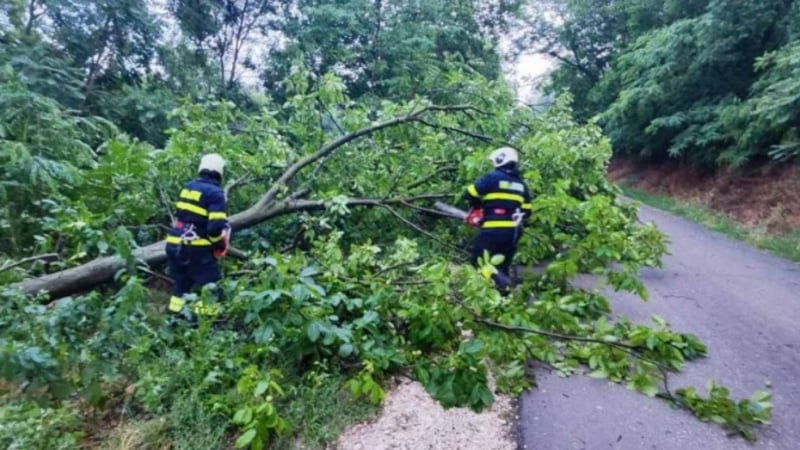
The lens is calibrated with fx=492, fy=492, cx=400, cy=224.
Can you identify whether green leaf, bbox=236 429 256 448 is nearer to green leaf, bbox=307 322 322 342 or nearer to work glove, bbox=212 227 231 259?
green leaf, bbox=307 322 322 342

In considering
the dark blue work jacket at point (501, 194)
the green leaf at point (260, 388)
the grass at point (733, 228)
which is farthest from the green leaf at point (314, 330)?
the grass at point (733, 228)

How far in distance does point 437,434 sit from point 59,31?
898 cm

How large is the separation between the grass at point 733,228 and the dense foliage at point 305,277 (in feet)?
13.6

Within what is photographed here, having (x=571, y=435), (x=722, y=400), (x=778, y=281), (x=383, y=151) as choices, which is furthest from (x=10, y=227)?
(x=778, y=281)

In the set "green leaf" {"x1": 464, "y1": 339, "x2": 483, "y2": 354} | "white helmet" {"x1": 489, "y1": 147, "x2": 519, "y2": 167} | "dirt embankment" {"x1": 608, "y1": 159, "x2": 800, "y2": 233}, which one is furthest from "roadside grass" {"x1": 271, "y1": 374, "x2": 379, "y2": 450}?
"dirt embankment" {"x1": 608, "y1": 159, "x2": 800, "y2": 233}

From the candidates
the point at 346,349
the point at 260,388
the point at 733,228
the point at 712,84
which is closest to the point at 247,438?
the point at 260,388

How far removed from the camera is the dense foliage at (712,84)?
9133 millimetres

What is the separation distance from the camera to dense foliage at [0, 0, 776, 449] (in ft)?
8.77

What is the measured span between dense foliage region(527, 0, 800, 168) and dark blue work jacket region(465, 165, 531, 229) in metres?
6.63

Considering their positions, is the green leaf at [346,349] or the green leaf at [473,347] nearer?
the green leaf at [473,347]

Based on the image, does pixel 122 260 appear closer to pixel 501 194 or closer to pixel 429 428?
pixel 429 428

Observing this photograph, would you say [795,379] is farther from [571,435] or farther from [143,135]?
[143,135]

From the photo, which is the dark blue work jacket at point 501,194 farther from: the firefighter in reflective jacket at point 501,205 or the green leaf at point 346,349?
the green leaf at point 346,349

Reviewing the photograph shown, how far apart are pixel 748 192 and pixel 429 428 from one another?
10922 millimetres
